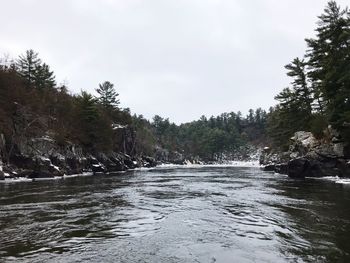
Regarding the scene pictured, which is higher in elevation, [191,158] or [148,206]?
[191,158]

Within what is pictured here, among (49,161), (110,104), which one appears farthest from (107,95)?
(49,161)

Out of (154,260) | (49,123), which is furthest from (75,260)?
(49,123)

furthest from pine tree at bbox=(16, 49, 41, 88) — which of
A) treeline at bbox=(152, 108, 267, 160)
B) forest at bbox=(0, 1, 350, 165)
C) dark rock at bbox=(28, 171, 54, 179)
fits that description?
treeline at bbox=(152, 108, 267, 160)

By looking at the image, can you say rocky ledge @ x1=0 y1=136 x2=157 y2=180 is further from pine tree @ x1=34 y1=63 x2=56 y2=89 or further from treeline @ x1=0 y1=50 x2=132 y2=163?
pine tree @ x1=34 y1=63 x2=56 y2=89

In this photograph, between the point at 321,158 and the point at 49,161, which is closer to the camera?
the point at 321,158

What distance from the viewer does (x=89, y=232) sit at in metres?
13.3

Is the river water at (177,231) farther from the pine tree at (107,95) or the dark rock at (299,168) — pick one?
the pine tree at (107,95)

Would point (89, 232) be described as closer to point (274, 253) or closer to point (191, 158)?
point (274, 253)

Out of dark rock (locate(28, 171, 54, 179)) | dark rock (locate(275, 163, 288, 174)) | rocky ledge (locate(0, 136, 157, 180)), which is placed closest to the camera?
rocky ledge (locate(0, 136, 157, 180))

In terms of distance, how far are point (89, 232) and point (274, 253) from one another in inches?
265

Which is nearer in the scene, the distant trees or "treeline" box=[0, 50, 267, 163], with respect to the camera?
"treeline" box=[0, 50, 267, 163]

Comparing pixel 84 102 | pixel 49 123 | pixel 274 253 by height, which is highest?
pixel 84 102

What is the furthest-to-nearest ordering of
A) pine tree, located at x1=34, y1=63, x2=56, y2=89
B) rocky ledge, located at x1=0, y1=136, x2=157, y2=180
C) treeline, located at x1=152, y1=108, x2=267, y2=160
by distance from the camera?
1. treeline, located at x1=152, y1=108, x2=267, y2=160
2. pine tree, located at x1=34, y1=63, x2=56, y2=89
3. rocky ledge, located at x1=0, y1=136, x2=157, y2=180

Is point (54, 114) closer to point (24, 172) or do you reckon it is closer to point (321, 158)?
point (24, 172)
